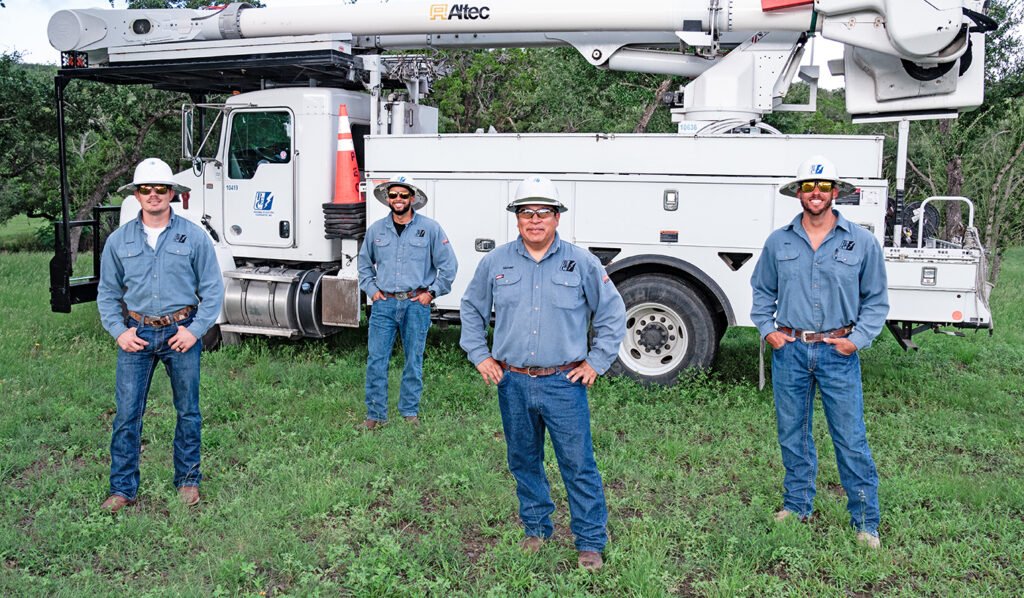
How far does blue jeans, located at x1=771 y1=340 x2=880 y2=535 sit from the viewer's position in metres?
4.91

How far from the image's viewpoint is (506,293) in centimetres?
447

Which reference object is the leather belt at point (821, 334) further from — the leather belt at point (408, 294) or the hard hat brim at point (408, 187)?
the hard hat brim at point (408, 187)

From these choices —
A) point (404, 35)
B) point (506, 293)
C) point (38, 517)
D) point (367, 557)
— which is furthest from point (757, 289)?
point (404, 35)

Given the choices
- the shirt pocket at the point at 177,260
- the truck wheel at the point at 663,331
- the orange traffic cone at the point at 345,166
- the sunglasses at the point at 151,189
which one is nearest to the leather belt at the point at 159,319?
the shirt pocket at the point at 177,260

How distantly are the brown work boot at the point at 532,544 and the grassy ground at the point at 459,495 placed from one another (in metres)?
0.06

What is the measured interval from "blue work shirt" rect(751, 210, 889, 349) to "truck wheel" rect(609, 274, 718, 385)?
9.94 feet

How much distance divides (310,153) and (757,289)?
542 centimetres

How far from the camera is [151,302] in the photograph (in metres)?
5.35

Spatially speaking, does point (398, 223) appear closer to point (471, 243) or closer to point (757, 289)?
point (471, 243)

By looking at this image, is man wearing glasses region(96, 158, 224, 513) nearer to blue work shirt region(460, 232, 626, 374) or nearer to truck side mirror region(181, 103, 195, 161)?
blue work shirt region(460, 232, 626, 374)

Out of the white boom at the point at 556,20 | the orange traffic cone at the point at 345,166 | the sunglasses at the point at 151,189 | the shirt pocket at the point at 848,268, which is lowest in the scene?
the shirt pocket at the point at 848,268

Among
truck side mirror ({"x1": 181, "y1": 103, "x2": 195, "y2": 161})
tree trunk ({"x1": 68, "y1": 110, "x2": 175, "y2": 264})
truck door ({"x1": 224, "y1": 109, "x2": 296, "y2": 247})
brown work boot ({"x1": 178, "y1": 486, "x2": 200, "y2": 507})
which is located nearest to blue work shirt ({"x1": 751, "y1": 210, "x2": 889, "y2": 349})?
A: brown work boot ({"x1": 178, "y1": 486, "x2": 200, "y2": 507})

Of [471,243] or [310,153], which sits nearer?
[471,243]

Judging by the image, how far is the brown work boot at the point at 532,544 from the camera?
4.80m
